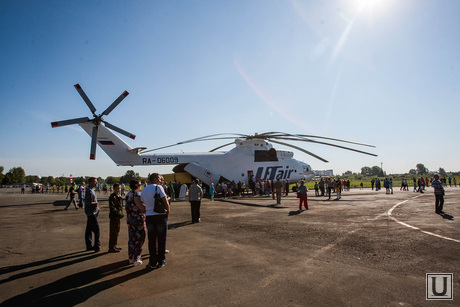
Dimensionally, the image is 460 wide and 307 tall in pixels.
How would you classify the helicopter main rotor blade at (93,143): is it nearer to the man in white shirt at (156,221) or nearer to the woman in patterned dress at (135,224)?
the woman in patterned dress at (135,224)

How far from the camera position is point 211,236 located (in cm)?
755

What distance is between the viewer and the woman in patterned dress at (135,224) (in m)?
5.20

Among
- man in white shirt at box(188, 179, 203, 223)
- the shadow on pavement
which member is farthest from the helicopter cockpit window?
the shadow on pavement

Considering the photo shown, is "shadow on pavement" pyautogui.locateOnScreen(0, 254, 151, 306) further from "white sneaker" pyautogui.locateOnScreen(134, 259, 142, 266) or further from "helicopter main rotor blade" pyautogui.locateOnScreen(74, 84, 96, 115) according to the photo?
"helicopter main rotor blade" pyautogui.locateOnScreen(74, 84, 96, 115)

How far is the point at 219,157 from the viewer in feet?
80.9

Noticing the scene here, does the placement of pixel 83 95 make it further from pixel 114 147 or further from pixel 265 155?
pixel 265 155

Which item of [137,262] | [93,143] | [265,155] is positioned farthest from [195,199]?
[265,155]

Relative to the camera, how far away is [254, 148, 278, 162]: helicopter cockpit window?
25.6m

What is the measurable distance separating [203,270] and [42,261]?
11.6ft

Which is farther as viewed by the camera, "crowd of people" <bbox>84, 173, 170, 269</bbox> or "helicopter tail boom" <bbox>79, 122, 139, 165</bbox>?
"helicopter tail boom" <bbox>79, 122, 139, 165</bbox>

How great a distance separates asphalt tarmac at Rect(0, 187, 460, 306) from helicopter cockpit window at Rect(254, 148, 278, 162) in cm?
1735

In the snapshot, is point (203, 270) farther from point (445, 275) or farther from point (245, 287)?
point (445, 275)

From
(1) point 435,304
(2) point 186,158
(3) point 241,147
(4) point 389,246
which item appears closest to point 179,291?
(1) point 435,304

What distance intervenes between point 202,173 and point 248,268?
1898 centimetres
